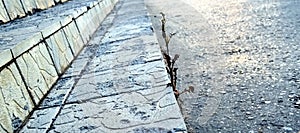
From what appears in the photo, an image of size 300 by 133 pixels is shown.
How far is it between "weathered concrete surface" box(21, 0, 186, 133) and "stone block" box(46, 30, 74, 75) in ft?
0.18

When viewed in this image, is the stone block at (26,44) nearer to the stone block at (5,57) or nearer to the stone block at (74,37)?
the stone block at (5,57)

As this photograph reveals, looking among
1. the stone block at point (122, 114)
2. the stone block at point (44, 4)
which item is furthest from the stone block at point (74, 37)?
the stone block at point (122, 114)

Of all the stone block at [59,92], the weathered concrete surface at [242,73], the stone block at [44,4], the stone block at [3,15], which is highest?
the stone block at [3,15]

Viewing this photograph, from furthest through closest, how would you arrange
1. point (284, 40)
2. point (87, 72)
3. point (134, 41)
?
point (284, 40) → point (134, 41) → point (87, 72)

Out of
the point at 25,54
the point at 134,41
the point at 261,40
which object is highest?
the point at 25,54

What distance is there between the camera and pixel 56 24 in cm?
196

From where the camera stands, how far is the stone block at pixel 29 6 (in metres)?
2.61

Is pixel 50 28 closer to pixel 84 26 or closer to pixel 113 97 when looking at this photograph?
pixel 113 97

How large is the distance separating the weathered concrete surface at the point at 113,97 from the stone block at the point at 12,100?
4 centimetres

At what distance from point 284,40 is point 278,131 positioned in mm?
1693

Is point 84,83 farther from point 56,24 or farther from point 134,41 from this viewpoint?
point 134,41

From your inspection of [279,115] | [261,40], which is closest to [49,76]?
[279,115]

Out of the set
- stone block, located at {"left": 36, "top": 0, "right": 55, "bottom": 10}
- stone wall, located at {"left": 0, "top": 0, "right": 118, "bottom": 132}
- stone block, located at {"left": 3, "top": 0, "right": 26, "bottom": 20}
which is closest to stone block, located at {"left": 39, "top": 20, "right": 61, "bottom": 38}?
stone wall, located at {"left": 0, "top": 0, "right": 118, "bottom": 132}

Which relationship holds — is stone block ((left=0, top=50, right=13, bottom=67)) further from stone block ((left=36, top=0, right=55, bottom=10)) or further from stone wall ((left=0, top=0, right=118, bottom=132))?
stone block ((left=36, top=0, right=55, bottom=10))
